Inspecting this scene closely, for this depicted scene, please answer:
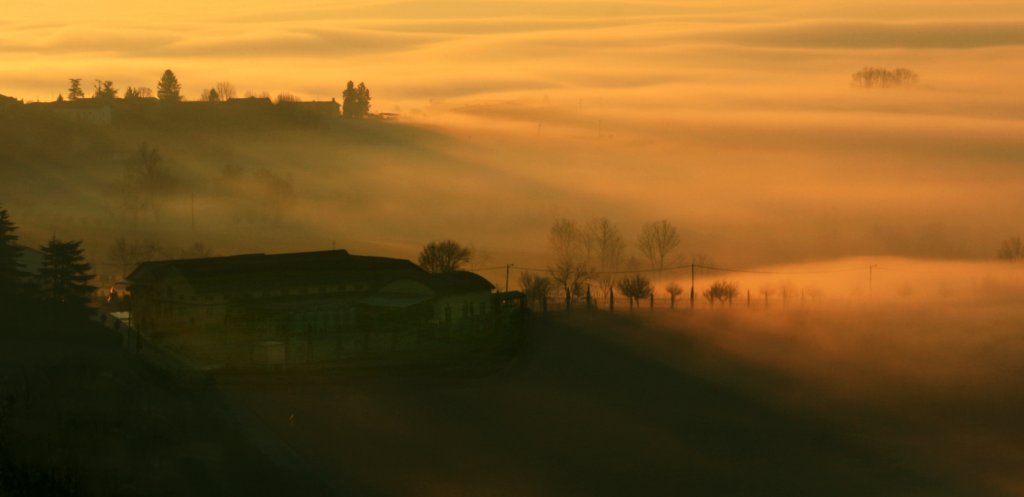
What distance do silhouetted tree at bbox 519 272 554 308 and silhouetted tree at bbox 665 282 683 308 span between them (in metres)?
5.44

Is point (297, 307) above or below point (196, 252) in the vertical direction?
below

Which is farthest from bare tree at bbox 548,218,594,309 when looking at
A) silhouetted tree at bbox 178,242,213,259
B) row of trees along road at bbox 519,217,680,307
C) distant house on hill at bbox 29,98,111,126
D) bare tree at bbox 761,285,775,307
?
distant house on hill at bbox 29,98,111,126

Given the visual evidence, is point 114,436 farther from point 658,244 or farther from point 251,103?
point 251,103

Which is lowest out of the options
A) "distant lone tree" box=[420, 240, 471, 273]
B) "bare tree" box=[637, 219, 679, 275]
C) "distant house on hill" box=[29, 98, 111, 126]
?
"distant lone tree" box=[420, 240, 471, 273]

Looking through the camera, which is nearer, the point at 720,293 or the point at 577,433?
the point at 577,433

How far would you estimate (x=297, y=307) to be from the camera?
55.0m

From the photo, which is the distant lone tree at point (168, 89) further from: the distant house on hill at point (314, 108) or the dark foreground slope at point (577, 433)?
the dark foreground slope at point (577, 433)

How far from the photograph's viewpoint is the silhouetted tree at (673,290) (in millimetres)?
70781

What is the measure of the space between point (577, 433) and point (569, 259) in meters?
46.9

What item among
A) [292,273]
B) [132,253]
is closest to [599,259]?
[132,253]

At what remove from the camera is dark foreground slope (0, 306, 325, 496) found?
40.1 m

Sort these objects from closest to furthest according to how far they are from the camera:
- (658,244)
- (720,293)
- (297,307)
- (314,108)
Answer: (297,307)
(720,293)
(658,244)
(314,108)

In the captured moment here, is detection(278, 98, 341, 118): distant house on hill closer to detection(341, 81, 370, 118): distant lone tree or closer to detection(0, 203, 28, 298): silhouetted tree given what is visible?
detection(341, 81, 370, 118): distant lone tree

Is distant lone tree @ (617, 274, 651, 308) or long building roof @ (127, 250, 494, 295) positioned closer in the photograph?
long building roof @ (127, 250, 494, 295)
